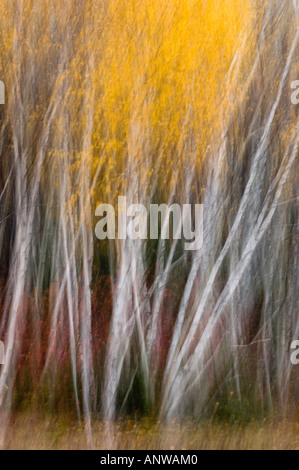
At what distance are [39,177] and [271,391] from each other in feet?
9.31

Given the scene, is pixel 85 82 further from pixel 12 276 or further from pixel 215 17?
pixel 12 276

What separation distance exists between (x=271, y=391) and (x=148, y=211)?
1.96 metres

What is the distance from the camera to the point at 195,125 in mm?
4621

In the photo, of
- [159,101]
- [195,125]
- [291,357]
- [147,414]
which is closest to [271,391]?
[291,357]

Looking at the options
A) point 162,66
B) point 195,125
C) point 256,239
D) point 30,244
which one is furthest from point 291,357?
point 162,66

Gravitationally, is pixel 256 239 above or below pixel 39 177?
below

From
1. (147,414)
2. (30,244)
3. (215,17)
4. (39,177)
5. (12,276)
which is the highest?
(215,17)

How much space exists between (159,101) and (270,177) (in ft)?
3.99

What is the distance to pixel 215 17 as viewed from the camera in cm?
466

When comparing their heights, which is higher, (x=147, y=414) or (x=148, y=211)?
(x=148, y=211)

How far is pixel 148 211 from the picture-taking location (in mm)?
4578

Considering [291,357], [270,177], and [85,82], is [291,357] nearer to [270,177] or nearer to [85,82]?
[270,177]

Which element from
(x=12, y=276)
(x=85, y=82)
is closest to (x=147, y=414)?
(x=12, y=276)

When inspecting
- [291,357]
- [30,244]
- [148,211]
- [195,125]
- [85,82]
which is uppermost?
[85,82]
